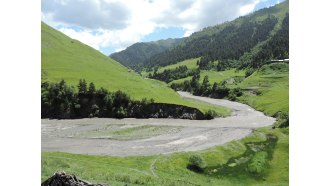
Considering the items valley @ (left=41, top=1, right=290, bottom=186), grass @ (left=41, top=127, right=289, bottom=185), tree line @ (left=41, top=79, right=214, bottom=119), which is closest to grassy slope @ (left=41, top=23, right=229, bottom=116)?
valley @ (left=41, top=1, right=290, bottom=186)

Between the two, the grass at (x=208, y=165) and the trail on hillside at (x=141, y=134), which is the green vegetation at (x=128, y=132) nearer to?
the trail on hillside at (x=141, y=134)

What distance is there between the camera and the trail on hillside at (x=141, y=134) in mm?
71062

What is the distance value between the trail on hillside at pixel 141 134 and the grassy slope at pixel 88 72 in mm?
13765

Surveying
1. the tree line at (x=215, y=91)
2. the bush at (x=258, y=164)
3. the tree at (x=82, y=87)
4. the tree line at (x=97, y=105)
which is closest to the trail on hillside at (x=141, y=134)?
the tree line at (x=97, y=105)

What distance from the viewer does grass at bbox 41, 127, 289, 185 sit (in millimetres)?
47844

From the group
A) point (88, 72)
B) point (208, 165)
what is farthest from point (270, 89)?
point (208, 165)

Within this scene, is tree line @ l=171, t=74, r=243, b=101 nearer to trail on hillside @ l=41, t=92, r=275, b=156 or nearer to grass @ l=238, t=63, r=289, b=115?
grass @ l=238, t=63, r=289, b=115

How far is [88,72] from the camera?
458ft

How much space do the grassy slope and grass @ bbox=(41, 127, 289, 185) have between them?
150 ft

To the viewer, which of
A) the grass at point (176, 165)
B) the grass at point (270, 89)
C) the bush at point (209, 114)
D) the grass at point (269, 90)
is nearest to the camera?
the grass at point (176, 165)

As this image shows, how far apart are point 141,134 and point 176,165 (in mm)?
27125
